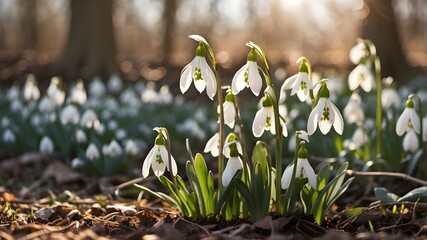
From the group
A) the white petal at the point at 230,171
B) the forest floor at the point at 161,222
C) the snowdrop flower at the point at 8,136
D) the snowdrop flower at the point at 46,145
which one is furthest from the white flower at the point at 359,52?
the snowdrop flower at the point at 8,136

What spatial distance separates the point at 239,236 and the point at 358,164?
1.53m

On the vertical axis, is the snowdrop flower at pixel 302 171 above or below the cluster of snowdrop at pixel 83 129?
above

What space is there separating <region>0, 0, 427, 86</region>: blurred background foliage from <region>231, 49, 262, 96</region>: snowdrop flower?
23.8 ft

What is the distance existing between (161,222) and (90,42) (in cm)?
766

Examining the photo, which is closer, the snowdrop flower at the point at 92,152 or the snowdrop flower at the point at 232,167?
the snowdrop flower at the point at 232,167

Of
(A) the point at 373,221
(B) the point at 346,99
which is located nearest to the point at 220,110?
(A) the point at 373,221

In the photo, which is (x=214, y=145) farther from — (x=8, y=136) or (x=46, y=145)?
(x=8, y=136)

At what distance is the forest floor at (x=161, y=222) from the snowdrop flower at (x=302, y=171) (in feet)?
0.40

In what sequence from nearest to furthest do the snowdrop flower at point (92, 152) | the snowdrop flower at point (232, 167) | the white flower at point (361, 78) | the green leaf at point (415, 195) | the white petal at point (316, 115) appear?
the white petal at point (316, 115) < the snowdrop flower at point (232, 167) < the green leaf at point (415, 195) < the white flower at point (361, 78) < the snowdrop flower at point (92, 152)

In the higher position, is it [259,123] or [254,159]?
[259,123]

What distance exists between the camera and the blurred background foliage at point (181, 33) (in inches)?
363

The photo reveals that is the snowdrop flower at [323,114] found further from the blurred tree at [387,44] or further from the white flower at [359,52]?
the blurred tree at [387,44]

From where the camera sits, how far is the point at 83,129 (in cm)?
412

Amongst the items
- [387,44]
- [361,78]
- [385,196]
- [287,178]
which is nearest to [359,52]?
[361,78]
